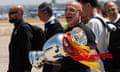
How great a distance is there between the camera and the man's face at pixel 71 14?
398 cm

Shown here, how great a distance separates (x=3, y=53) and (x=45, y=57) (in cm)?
1301

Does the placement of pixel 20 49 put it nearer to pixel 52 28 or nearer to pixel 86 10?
Answer: pixel 52 28

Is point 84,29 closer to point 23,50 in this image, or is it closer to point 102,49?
point 102,49

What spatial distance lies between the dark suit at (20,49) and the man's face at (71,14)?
73.3 inches

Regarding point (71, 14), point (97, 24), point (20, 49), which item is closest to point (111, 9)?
point (97, 24)

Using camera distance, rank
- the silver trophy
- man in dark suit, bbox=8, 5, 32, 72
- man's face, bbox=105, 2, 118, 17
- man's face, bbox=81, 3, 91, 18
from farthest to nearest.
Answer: man in dark suit, bbox=8, 5, 32, 72 < man's face, bbox=105, 2, 118, 17 < man's face, bbox=81, 3, 91, 18 < the silver trophy

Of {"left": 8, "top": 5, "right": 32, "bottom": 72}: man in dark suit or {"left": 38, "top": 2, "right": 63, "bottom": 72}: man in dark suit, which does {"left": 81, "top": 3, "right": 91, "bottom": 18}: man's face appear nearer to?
{"left": 38, "top": 2, "right": 63, "bottom": 72}: man in dark suit

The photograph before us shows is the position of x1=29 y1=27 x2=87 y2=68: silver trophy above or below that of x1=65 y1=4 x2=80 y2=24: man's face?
below

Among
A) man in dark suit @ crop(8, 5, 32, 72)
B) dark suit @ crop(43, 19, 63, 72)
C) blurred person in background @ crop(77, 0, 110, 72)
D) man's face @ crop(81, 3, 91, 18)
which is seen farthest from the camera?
man in dark suit @ crop(8, 5, 32, 72)

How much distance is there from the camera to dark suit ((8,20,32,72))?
5.80 m

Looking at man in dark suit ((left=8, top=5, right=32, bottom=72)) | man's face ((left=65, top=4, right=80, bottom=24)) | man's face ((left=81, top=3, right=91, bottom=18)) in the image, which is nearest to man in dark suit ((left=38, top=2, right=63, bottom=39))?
man in dark suit ((left=8, top=5, right=32, bottom=72))

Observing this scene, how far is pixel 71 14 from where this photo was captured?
13.1 ft

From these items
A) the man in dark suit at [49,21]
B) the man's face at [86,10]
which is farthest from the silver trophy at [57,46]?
the man in dark suit at [49,21]

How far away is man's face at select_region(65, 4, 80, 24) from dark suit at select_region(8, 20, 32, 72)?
186 cm
